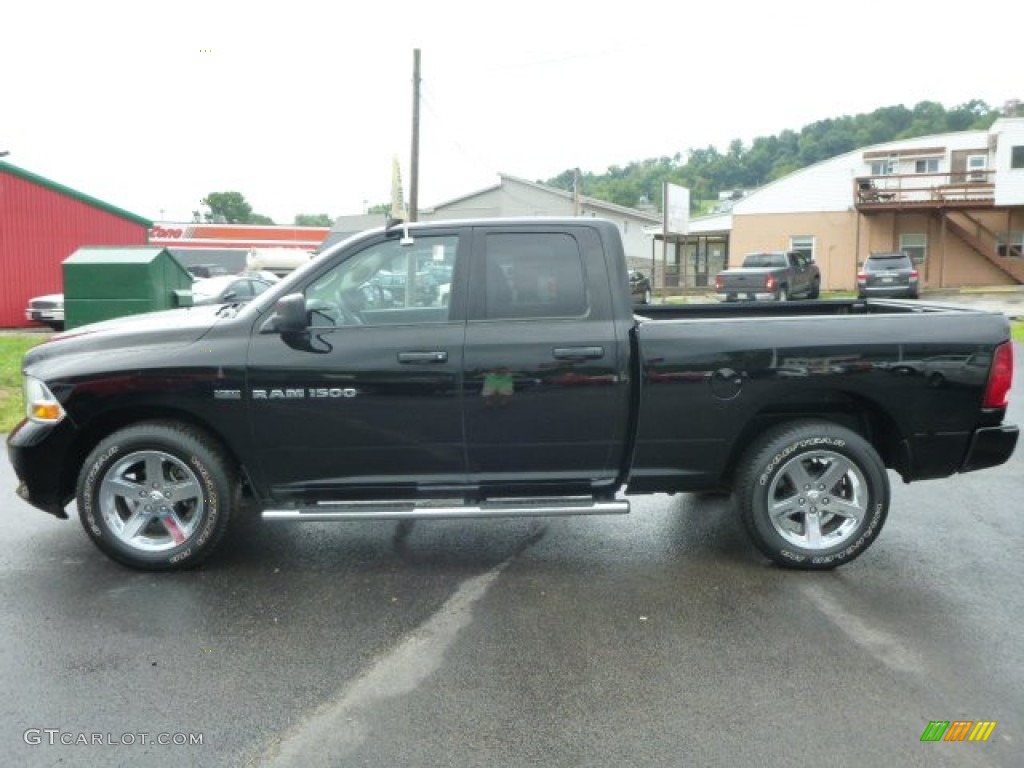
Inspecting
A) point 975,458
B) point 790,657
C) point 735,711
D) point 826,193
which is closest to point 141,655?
point 735,711

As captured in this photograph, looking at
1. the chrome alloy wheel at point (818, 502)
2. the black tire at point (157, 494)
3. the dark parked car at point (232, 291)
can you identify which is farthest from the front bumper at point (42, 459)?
the dark parked car at point (232, 291)

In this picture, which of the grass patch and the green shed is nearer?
the grass patch

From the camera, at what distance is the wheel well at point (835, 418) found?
5023 millimetres

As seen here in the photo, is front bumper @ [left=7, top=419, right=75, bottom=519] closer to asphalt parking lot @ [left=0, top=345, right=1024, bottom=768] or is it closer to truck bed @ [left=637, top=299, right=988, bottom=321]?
asphalt parking lot @ [left=0, top=345, right=1024, bottom=768]

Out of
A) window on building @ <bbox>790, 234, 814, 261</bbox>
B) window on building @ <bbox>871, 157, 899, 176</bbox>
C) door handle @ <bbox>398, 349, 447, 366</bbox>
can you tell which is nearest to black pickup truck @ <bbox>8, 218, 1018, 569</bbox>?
door handle @ <bbox>398, 349, 447, 366</bbox>

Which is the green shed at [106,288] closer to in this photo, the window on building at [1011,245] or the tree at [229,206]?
the window on building at [1011,245]

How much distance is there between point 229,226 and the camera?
185 ft

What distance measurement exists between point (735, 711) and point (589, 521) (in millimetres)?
2533

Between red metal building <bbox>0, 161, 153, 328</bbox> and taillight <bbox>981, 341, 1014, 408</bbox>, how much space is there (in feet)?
77.3

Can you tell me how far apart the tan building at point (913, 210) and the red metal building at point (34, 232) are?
28.5 m

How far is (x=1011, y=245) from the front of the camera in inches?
1495

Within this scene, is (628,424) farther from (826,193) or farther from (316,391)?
(826,193)

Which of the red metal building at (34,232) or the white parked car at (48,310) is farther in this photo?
the red metal building at (34,232)

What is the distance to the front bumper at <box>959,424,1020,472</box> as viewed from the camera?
196 inches
